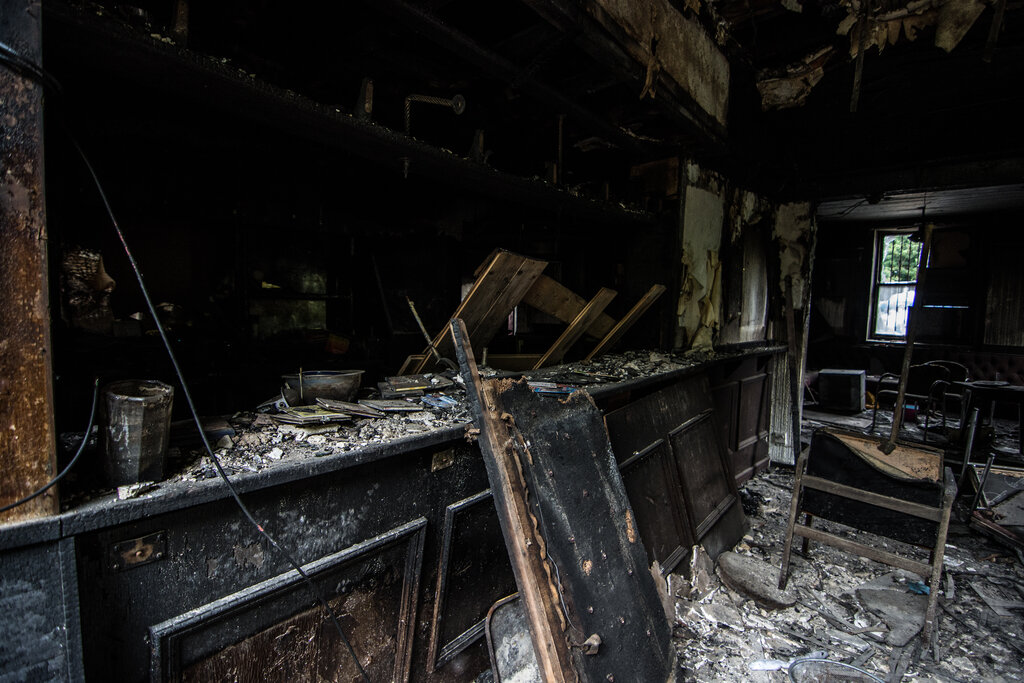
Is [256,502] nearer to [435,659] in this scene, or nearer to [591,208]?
[435,659]

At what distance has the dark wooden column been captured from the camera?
102 cm

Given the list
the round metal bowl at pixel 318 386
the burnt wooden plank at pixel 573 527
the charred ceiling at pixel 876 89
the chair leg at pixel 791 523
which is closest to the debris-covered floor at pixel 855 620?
the chair leg at pixel 791 523

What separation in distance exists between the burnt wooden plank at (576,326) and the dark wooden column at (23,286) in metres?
2.88

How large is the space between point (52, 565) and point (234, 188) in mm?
3713

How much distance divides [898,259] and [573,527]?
11699 millimetres

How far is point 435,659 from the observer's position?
6.64ft

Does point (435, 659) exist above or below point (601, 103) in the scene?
below

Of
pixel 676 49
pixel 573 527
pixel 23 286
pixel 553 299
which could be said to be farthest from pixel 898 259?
pixel 23 286

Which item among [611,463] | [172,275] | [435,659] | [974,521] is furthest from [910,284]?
[172,275]

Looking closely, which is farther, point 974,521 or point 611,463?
point 974,521

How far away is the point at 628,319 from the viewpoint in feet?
13.7

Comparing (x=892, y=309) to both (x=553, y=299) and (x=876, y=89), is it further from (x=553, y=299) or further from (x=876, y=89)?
(x=553, y=299)

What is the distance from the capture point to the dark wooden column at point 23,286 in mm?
1017

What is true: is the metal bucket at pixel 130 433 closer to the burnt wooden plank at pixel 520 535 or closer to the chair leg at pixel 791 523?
the burnt wooden plank at pixel 520 535
